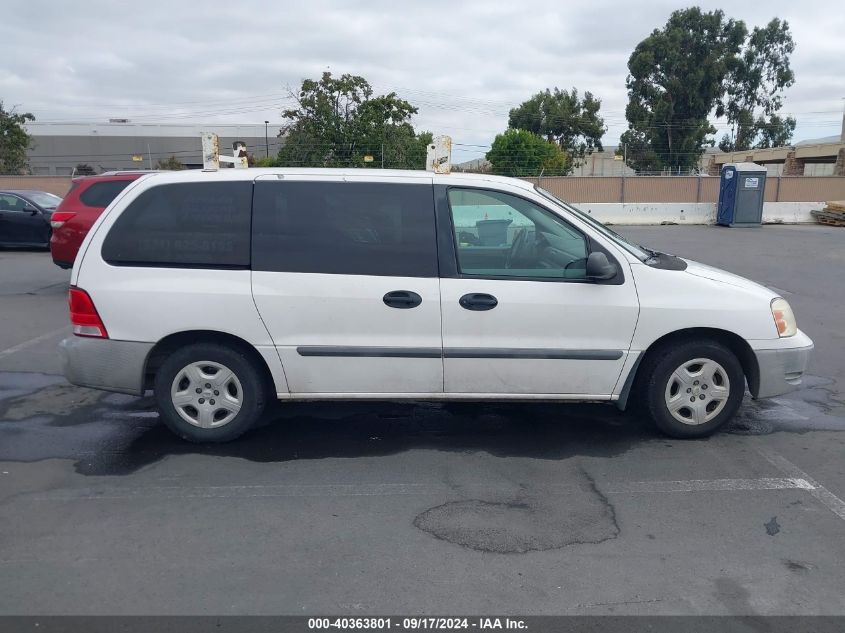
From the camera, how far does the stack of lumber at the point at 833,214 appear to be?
26.9 meters

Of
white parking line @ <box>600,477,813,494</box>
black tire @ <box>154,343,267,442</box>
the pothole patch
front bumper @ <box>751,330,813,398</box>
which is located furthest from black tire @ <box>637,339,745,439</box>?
black tire @ <box>154,343,267,442</box>

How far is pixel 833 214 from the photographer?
27.3 metres

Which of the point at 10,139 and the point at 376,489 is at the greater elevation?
the point at 10,139

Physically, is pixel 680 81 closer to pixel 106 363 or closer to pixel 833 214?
pixel 833 214

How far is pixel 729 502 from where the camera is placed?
4.10 metres

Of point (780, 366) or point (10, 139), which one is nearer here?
point (780, 366)

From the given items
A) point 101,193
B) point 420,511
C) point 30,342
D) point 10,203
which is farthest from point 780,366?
point 10,203

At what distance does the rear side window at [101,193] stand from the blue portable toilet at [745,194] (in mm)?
22240

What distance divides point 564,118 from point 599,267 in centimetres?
5470

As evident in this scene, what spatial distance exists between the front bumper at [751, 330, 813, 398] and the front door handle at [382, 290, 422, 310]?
236cm

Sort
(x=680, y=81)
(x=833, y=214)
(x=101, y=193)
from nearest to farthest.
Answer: (x=101, y=193), (x=833, y=214), (x=680, y=81)

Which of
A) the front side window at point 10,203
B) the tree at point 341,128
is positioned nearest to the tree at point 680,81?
the tree at point 341,128

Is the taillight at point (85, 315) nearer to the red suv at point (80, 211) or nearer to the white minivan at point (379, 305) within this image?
the white minivan at point (379, 305)

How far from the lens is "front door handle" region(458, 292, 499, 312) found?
466cm
